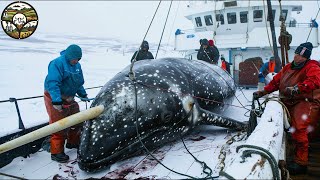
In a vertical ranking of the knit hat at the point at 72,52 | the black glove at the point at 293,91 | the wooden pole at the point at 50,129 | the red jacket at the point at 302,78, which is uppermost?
the knit hat at the point at 72,52

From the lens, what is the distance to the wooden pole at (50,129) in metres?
3.08

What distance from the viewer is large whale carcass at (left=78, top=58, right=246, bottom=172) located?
3.67 m

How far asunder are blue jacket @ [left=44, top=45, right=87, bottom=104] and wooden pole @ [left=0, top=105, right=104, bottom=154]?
0.64 m

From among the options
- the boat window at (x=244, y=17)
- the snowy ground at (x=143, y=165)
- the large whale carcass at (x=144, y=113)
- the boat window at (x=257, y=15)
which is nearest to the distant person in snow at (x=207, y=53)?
the large whale carcass at (x=144, y=113)

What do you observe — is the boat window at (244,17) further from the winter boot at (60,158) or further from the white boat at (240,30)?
the winter boot at (60,158)

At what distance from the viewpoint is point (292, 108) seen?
424cm

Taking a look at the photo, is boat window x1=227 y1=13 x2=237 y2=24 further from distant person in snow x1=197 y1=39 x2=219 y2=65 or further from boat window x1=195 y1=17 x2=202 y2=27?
distant person in snow x1=197 y1=39 x2=219 y2=65

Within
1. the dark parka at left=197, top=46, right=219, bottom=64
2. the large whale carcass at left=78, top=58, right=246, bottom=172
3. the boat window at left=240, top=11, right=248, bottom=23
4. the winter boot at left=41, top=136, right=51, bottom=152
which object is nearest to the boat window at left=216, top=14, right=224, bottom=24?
the boat window at left=240, top=11, right=248, bottom=23

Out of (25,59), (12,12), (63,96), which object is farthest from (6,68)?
(63,96)

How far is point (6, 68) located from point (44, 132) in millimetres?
23874

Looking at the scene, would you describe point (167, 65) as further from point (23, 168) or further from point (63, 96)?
point (23, 168)

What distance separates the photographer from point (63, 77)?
428 centimetres

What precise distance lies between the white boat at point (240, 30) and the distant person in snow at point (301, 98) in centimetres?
999

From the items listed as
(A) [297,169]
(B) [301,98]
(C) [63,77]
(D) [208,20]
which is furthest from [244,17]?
(C) [63,77]
